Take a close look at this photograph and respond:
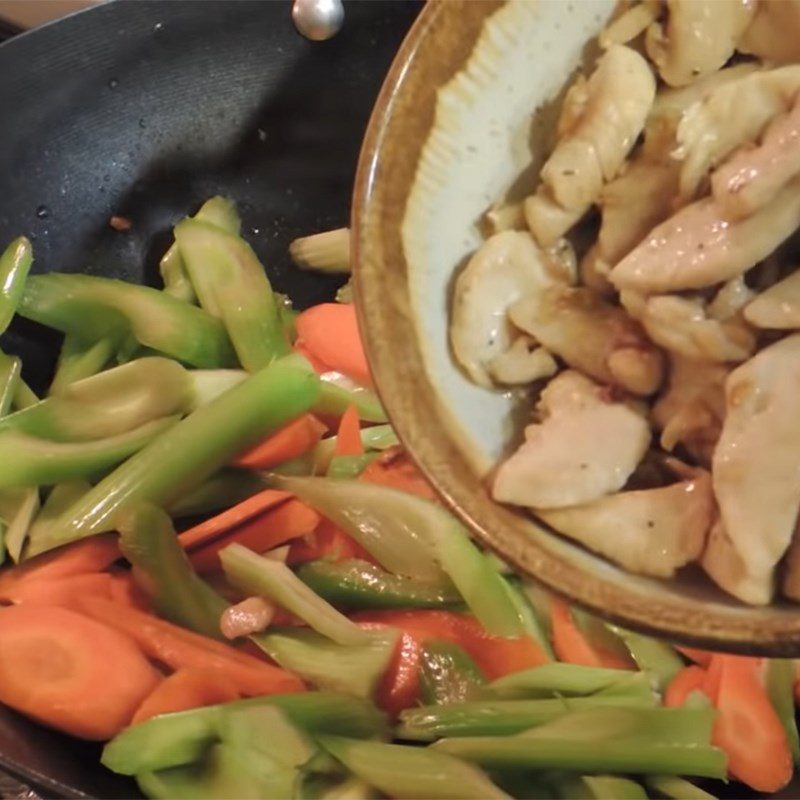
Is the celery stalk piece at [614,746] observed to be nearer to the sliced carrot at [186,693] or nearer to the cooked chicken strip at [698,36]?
the sliced carrot at [186,693]

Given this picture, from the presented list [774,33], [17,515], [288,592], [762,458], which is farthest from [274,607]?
[774,33]

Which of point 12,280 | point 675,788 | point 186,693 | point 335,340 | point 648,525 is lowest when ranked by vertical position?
point 675,788

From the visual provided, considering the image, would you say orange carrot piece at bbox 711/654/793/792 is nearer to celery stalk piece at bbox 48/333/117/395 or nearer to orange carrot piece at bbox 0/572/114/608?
orange carrot piece at bbox 0/572/114/608

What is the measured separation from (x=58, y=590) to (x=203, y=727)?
273 millimetres

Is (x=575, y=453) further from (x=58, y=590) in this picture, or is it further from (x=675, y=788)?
(x=58, y=590)

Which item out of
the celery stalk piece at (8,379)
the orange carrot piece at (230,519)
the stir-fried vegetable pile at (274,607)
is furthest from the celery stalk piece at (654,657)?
the celery stalk piece at (8,379)

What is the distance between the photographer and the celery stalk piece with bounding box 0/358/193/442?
52.7 inches

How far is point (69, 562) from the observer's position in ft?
4.20

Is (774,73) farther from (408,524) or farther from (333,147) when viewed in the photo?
(333,147)

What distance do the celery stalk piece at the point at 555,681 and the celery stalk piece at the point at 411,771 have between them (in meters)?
0.13

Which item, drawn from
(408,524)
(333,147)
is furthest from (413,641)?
(333,147)

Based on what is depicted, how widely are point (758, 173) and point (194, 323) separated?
0.88m

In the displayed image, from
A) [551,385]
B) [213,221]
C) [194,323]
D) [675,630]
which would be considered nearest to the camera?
[675,630]

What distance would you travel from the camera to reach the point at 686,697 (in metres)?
1.20
